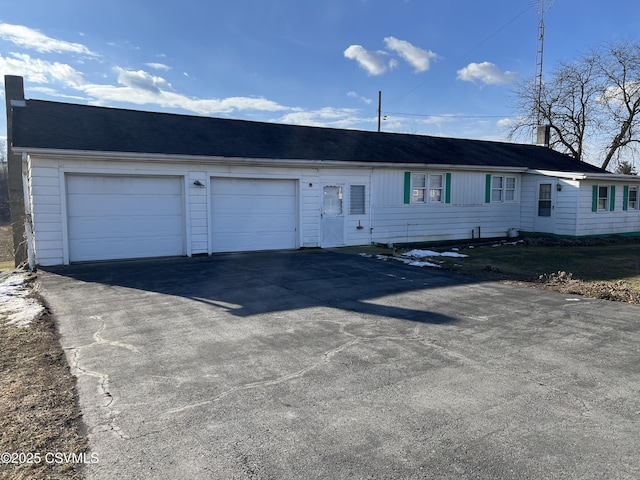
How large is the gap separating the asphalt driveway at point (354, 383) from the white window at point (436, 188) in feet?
28.2

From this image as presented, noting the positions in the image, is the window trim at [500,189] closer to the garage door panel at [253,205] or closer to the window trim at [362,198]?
the window trim at [362,198]

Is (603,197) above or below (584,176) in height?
below

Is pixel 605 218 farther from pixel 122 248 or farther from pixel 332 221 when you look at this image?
pixel 122 248

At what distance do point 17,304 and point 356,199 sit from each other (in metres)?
9.89

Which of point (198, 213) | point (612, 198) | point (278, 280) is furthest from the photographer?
point (612, 198)

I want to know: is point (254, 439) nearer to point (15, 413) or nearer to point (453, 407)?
point (453, 407)

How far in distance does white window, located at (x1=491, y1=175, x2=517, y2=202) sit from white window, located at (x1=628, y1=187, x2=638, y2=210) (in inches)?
232

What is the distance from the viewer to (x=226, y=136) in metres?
13.7

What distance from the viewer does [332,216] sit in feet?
46.1

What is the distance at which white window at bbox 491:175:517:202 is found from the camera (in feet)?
57.3

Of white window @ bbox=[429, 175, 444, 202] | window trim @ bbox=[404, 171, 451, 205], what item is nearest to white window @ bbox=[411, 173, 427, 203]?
window trim @ bbox=[404, 171, 451, 205]

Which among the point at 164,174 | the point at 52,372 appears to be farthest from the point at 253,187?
the point at 52,372

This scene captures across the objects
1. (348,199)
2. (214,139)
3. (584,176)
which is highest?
(214,139)

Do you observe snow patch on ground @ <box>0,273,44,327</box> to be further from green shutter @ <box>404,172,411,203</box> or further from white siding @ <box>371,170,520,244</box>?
green shutter @ <box>404,172,411,203</box>
